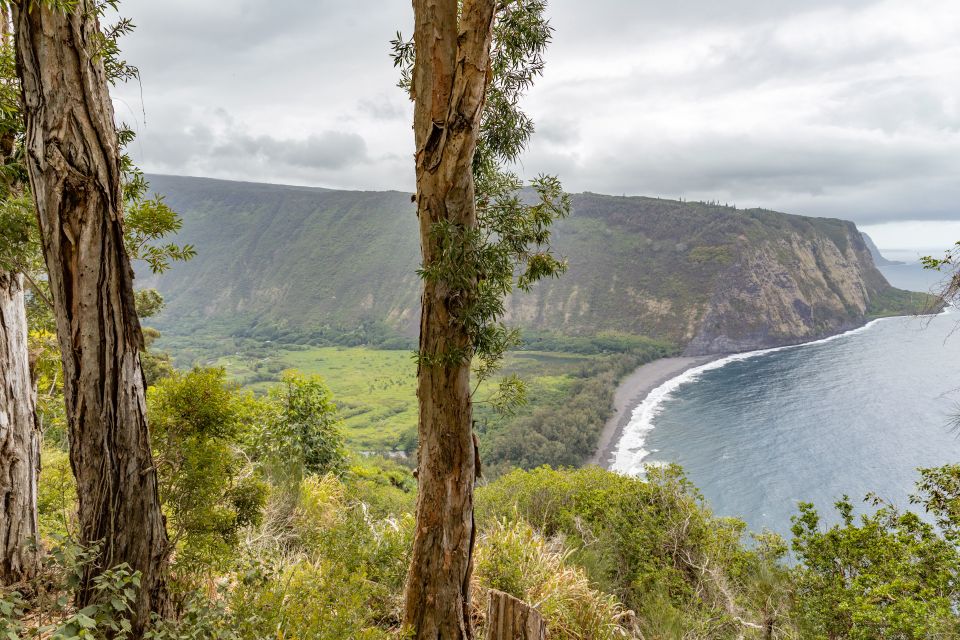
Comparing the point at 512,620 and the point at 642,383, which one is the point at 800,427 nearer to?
the point at 642,383

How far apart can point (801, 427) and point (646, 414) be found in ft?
45.4

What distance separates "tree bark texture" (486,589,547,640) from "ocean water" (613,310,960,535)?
23167mm

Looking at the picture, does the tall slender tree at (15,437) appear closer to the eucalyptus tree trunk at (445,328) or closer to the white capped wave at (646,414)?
the eucalyptus tree trunk at (445,328)

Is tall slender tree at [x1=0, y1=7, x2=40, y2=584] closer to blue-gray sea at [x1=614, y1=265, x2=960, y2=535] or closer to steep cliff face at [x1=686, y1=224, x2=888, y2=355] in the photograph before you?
blue-gray sea at [x1=614, y1=265, x2=960, y2=535]

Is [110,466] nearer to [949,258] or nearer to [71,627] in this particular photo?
[71,627]

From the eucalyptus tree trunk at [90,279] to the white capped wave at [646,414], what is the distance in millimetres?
21080

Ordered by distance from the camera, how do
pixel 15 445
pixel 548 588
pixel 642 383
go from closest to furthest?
pixel 15 445 < pixel 548 588 < pixel 642 383

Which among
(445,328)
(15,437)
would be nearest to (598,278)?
(445,328)

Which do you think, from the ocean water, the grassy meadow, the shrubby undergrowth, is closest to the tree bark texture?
the shrubby undergrowth

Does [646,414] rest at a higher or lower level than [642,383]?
lower

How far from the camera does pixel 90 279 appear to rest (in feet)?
9.08

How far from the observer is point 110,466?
283cm

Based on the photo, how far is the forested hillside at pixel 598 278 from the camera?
9025 centimetres

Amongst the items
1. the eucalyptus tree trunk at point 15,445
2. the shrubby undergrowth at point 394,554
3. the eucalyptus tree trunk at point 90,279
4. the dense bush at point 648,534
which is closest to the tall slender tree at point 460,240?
the shrubby undergrowth at point 394,554
